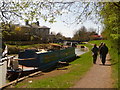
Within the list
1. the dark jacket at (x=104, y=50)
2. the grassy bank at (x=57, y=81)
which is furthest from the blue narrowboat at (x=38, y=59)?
the dark jacket at (x=104, y=50)

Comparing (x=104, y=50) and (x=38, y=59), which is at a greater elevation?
(x=104, y=50)

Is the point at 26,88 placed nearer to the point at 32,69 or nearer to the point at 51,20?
the point at 51,20

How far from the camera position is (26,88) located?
8.06 meters

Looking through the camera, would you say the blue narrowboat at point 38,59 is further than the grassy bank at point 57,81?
Yes

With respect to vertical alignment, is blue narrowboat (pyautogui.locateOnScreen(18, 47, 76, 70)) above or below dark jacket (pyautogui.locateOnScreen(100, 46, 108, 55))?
below

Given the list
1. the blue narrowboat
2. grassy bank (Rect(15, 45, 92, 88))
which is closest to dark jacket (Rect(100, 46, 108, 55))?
grassy bank (Rect(15, 45, 92, 88))

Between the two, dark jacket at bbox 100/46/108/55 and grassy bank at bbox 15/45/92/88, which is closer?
grassy bank at bbox 15/45/92/88

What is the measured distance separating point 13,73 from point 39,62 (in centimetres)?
246

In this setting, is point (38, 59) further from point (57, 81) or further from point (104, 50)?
point (57, 81)

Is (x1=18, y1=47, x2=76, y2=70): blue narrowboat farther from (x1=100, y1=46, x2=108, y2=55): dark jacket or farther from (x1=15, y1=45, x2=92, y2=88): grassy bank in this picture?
(x1=100, y1=46, x2=108, y2=55): dark jacket

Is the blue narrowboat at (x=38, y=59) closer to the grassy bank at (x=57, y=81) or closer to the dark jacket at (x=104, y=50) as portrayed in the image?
the grassy bank at (x=57, y=81)

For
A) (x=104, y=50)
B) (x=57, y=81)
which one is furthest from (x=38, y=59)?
(x=57, y=81)

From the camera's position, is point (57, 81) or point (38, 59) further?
point (38, 59)

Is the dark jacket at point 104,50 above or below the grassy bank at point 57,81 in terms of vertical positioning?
above
